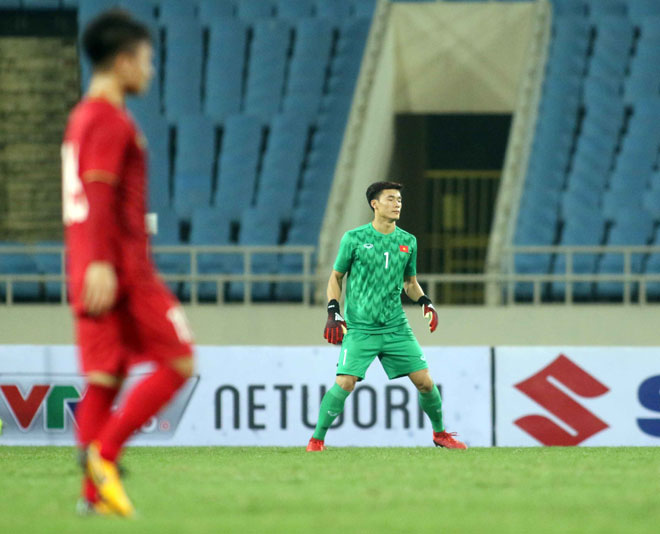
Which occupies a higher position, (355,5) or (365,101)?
(355,5)

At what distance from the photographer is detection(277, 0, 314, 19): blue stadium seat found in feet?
60.0

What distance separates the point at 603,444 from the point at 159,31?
10909 millimetres

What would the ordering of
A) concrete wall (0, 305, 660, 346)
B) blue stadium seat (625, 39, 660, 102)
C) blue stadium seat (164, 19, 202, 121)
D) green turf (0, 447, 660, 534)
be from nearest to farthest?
green turf (0, 447, 660, 534)
concrete wall (0, 305, 660, 346)
blue stadium seat (625, 39, 660, 102)
blue stadium seat (164, 19, 202, 121)

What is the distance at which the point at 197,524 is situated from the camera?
4.11m

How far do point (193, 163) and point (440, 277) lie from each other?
14.1 feet

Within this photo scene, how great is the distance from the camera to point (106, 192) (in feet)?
A: 13.7

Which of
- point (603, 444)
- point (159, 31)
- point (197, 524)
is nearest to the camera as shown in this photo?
point (197, 524)

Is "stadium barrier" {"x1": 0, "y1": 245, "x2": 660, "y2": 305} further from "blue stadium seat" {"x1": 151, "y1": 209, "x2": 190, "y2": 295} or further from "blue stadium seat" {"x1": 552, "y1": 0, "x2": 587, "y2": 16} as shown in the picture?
"blue stadium seat" {"x1": 552, "y1": 0, "x2": 587, "y2": 16}

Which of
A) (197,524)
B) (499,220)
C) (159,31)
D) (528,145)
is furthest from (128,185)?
(159,31)

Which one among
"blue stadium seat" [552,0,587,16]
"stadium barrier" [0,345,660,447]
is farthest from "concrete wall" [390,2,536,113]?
"stadium barrier" [0,345,660,447]

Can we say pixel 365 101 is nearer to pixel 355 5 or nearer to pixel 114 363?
pixel 355 5

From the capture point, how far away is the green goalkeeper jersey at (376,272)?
805 centimetres

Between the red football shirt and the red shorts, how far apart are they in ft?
0.24

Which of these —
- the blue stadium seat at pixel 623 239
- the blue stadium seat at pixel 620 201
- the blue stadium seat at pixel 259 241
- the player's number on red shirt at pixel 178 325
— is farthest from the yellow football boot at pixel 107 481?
the blue stadium seat at pixel 620 201
